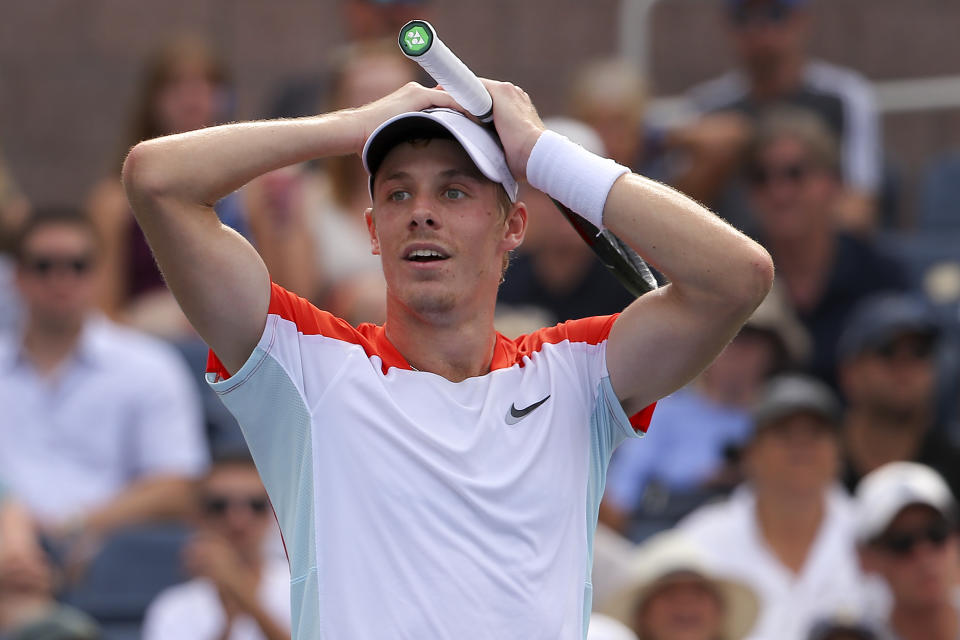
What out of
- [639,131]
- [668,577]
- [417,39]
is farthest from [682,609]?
[639,131]

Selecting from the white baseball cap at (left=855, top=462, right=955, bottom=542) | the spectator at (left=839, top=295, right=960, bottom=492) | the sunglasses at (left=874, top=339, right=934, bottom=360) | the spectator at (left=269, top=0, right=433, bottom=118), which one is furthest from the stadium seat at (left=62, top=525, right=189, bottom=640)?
the sunglasses at (left=874, top=339, right=934, bottom=360)

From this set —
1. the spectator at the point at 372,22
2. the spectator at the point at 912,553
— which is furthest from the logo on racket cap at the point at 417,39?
the spectator at the point at 372,22

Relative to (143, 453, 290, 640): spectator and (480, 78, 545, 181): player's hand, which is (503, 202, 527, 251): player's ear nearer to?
(480, 78, 545, 181): player's hand

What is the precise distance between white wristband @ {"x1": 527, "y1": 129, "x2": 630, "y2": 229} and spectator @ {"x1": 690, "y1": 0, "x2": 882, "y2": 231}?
4578mm

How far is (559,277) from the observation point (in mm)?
6875

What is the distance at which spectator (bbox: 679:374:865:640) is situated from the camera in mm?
5441

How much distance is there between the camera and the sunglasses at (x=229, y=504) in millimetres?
5422

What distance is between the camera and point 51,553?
5.78 m

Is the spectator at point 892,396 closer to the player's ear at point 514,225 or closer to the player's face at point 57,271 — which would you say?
the player's face at point 57,271

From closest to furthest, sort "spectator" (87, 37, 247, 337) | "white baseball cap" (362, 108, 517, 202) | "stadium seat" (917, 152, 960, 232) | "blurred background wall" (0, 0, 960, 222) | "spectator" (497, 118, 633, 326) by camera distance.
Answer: "white baseball cap" (362, 108, 517, 202)
"spectator" (497, 118, 633, 326)
"spectator" (87, 37, 247, 337)
"stadium seat" (917, 152, 960, 232)
"blurred background wall" (0, 0, 960, 222)

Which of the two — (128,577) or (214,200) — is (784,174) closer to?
(128,577)

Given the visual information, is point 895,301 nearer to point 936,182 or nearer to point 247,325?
point 936,182

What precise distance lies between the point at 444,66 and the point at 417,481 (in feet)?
2.42

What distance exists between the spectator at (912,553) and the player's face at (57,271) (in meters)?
3.07
